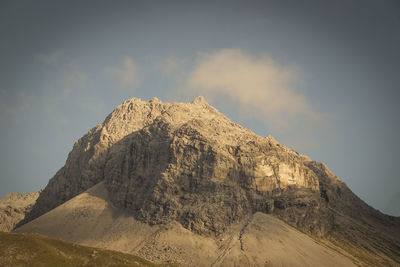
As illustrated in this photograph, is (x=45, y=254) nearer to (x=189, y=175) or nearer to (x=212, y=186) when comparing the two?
(x=189, y=175)

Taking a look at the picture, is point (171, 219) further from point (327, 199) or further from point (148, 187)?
point (327, 199)

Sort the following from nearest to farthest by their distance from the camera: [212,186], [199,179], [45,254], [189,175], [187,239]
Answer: [45,254]
[187,239]
[212,186]
[199,179]
[189,175]

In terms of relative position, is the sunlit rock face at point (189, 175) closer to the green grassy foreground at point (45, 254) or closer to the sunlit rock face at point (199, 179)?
the sunlit rock face at point (199, 179)

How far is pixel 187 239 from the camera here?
4879 inches

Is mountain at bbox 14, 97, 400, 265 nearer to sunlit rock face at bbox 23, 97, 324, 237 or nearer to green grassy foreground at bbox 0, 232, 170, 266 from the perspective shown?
sunlit rock face at bbox 23, 97, 324, 237

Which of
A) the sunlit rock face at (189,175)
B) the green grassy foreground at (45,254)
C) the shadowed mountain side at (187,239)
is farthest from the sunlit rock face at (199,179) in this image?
the green grassy foreground at (45,254)

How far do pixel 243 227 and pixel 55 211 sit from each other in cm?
9780

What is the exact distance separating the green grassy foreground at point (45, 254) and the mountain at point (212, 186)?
54.5 meters

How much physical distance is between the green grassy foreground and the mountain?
5448 cm

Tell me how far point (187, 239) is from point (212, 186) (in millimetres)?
31002

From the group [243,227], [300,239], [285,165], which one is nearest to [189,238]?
[243,227]

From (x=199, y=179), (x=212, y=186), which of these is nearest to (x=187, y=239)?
(x=212, y=186)

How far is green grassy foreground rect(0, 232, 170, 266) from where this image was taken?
215 feet

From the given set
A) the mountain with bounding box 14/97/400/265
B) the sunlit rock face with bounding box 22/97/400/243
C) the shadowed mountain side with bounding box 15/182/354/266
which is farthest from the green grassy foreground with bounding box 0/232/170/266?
the sunlit rock face with bounding box 22/97/400/243
